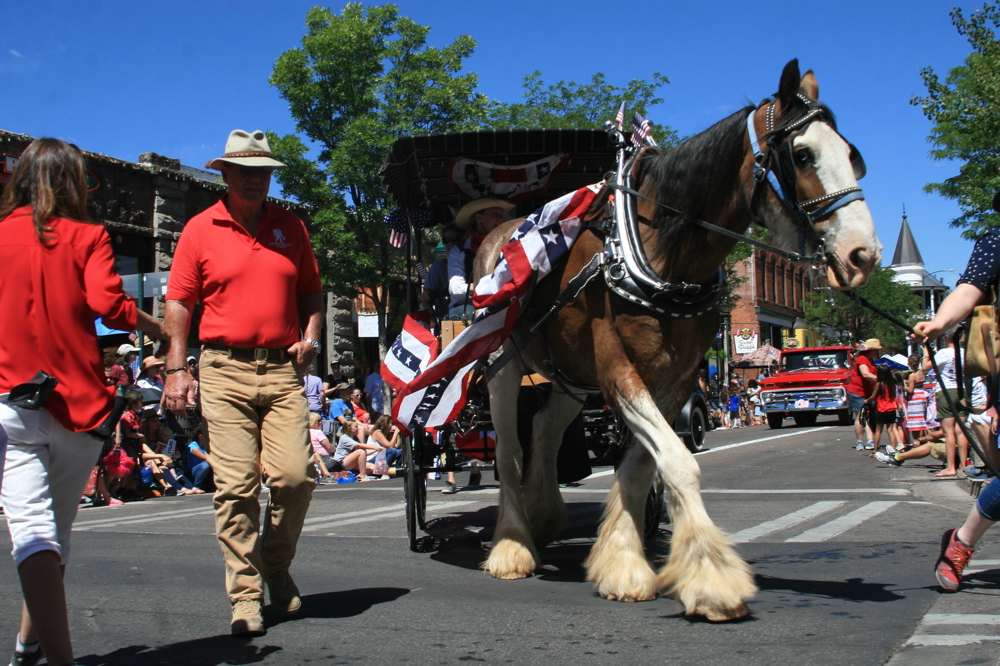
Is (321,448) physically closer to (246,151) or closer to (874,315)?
(246,151)

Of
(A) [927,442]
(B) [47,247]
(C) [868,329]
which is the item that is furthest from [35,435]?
(C) [868,329]

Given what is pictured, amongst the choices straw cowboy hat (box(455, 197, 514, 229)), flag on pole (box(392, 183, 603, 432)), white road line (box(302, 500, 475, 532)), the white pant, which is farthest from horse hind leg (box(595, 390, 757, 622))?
white road line (box(302, 500, 475, 532))

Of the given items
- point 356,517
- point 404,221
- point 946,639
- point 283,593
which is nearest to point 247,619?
point 283,593

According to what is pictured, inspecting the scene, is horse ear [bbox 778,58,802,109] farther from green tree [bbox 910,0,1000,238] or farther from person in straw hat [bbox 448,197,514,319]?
green tree [bbox 910,0,1000,238]

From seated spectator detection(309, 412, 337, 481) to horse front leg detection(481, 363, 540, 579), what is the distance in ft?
30.1

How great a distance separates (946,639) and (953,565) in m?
0.97

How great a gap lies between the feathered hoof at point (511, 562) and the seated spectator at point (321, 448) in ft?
31.1

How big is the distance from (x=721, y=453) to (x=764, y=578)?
13.1m

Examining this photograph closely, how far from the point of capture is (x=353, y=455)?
50.5 feet

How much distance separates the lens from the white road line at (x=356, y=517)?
8453 millimetres

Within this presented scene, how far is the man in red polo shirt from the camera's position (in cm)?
420

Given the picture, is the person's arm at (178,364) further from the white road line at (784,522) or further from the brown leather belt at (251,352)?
the white road line at (784,522)

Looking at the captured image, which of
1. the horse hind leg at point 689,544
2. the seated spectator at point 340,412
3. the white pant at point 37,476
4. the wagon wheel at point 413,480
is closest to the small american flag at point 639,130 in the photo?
the horse hind leg at point 689,544

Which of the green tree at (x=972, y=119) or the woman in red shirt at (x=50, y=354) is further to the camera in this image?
the green tree at (x=972, y=119)
